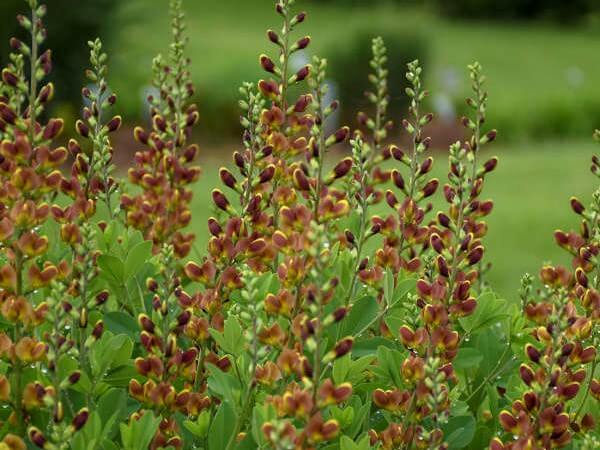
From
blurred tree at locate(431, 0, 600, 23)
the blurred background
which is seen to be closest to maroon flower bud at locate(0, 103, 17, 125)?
the blurred background

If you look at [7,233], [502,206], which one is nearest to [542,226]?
[502,206]

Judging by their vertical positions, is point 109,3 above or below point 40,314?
above

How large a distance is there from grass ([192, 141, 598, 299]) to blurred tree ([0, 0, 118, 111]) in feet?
5.63

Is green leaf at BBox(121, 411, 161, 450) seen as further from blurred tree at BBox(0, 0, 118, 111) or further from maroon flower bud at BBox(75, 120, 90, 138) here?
blurred tree at BBox(0, 0, 118, 111)

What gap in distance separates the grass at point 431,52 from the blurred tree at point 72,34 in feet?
0.94

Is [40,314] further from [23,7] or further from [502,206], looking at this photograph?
[23,7]

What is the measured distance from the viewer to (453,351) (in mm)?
1760

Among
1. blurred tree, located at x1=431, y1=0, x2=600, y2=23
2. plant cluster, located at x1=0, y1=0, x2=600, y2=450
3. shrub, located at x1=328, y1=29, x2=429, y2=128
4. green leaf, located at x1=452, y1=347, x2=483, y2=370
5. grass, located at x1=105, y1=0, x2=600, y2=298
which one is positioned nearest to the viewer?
plant cluster, located at x1=0, y1=0, x2=600, y2=450

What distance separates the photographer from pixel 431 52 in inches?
618

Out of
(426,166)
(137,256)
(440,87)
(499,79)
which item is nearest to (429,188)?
(426,166)

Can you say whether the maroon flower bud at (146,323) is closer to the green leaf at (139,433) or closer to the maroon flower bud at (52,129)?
the green leaf at (139,433)

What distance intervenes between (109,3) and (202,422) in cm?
1092

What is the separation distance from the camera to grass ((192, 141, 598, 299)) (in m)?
8.42

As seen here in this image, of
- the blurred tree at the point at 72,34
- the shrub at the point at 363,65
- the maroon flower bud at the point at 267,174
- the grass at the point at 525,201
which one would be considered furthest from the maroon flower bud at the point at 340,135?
the shrub at the point at 363,65
